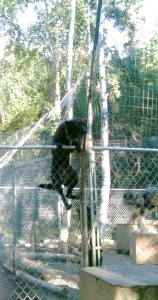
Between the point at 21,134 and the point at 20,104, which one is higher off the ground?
the point at 20,104

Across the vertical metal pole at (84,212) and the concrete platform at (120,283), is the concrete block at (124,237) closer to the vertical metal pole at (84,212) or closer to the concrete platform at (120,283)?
the vertical metal pole at (84,212)

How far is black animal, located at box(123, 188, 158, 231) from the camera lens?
877 cm

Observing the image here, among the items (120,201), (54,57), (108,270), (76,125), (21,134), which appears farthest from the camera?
(54,57)

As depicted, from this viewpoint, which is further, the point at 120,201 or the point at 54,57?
the point at 54,57

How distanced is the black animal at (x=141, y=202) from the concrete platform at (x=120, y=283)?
5263 millimetres

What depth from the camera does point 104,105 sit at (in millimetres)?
9820

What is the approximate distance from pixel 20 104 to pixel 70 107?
34.1 ft

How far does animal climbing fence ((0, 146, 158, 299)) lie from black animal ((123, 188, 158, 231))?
9.6 inches

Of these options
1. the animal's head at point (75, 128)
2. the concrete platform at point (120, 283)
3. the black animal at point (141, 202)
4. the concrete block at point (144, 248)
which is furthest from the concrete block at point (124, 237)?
the concrete platform at point (120, 283)

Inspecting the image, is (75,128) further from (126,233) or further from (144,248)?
(126,233)

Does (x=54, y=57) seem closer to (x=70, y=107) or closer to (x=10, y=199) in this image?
Result: (x=70, y=107)

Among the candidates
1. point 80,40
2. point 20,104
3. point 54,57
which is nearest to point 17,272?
point 80,40

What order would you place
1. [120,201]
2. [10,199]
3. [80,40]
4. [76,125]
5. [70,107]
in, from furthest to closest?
[80,40], [120,201], [70,107], [10,199], [76,125]

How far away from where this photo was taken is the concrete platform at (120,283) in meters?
2.79
